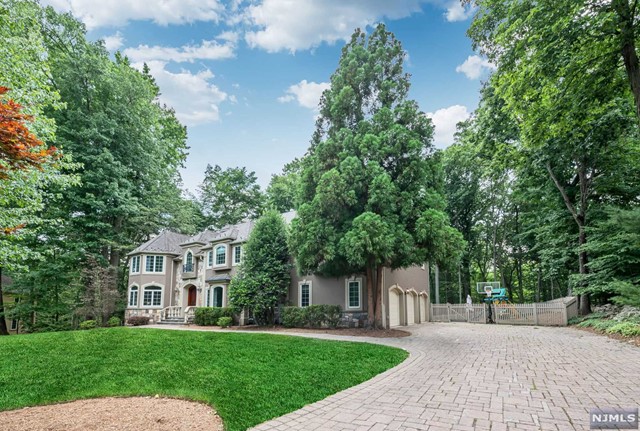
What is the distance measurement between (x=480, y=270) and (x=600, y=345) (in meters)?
28.2

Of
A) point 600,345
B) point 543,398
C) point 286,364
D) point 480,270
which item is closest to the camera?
point 543,398

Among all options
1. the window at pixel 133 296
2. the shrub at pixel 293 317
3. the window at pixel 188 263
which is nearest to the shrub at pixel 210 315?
the shrub at pixel 293 317

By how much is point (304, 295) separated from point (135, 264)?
43.4 ft

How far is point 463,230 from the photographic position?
1249 inches

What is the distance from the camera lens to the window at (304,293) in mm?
17516

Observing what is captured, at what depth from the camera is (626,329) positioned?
34.7ft

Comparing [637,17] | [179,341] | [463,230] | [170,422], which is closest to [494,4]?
[637,17]

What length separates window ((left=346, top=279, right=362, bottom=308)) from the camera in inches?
646

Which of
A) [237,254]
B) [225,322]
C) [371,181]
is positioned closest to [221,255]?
[237,254]

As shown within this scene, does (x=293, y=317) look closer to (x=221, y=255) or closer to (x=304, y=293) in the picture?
(x=304, y=293)

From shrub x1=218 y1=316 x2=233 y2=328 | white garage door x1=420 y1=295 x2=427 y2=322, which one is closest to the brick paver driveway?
shrub x1=218 y1=316 x2=233 y2=328

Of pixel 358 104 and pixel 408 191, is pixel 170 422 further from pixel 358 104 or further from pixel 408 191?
pixel 358 104

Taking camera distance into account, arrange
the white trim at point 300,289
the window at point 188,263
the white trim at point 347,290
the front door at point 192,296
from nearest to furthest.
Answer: the white trim at point 347,290, the white trim at point 300,289, the window at point 188,263, the front door at point 192,296

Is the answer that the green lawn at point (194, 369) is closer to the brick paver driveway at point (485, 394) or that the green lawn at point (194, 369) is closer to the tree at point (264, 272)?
the brick paver driveway at point (485, 394)
